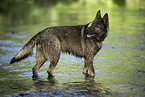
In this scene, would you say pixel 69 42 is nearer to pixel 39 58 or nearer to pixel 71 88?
pixel 39 58

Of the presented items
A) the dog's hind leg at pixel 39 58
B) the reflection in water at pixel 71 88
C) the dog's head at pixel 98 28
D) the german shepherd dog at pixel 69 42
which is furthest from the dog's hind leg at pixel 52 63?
the dog's head at pixel 98 28

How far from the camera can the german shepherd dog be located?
7812 mm

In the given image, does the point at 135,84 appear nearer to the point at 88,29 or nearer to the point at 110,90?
the point at 110,90

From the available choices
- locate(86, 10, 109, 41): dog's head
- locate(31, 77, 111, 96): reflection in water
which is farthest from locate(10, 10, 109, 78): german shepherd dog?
locate(31, 77, 111, 96): reflection in water

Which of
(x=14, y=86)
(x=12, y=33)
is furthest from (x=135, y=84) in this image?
(x=12, y=33)

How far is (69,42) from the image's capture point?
8086 mm

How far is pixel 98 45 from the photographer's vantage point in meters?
8.02

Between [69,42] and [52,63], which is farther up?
[69,42]

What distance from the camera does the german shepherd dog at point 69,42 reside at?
25.6ft

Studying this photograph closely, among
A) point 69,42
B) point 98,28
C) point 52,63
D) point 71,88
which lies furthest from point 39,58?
point 98,28

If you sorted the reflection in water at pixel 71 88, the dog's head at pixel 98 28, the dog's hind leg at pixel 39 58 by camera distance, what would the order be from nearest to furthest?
the reflection in water at pixel 71 88 < the dog's head at pixel 98 28 < the dog's hind leg at pixel 39 58

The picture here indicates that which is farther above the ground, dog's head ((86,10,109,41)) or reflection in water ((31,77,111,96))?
dog's head ((86,10,109,41))

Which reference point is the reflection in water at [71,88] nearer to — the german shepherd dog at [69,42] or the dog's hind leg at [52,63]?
the dog's hind leg at [52,63]

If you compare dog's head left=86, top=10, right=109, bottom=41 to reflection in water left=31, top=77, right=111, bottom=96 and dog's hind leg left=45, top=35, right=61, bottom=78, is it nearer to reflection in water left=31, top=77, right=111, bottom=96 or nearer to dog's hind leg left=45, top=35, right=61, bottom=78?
dog's hind leg left=45, top=35, right=61, bottom=78
